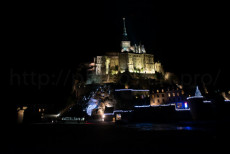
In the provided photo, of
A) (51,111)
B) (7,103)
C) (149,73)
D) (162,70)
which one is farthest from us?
(162,70)

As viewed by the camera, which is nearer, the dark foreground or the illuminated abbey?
the dark foreground

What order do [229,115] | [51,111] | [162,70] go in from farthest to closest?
[162,70]
[51,111]
[229,115]

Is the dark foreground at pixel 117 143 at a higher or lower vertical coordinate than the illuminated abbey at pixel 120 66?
lower

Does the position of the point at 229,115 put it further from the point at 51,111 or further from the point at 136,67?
the point at 51,111

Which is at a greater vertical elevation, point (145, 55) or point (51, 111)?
point (145, 55)

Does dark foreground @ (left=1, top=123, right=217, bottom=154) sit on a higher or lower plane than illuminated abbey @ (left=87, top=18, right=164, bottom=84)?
lower

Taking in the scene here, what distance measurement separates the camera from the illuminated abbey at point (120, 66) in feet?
219

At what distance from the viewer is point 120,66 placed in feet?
224

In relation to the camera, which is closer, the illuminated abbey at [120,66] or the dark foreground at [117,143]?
the dark foreground at [117,143]

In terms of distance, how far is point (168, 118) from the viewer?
32.8 metres

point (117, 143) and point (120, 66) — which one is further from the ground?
point (120, 66)

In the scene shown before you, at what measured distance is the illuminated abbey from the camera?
66.6 m

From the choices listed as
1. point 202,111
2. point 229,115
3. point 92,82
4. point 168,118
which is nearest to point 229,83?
point 229,115

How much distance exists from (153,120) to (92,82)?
123 ft
